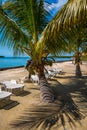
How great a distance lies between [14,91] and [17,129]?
4.35 metres

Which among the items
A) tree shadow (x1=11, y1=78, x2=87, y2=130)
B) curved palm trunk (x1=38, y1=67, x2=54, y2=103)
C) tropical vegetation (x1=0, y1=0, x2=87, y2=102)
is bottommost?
tree shadow (x1=11, y1=78, x2=87, y2=130)

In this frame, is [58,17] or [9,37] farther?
[9,37]

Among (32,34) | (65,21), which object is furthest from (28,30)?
(65,21)

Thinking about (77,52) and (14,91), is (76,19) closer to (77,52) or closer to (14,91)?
(14,91)

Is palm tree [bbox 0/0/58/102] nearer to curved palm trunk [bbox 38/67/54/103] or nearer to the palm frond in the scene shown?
curved palm trunk [bbox 38/67/54/103]

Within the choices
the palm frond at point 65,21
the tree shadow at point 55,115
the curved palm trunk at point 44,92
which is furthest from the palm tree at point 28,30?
the tree shadow at point 55,115

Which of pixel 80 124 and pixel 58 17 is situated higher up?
pixel 58 17

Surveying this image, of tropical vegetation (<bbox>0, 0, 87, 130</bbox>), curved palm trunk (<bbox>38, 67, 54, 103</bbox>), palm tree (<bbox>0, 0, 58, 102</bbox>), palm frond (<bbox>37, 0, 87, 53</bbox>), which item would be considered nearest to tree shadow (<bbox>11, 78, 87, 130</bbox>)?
tropical vegetation (<bbox>0, 0, 87, 130</bbox>)

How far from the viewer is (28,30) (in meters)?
9.65

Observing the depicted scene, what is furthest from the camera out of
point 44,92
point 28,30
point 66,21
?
point 28,30

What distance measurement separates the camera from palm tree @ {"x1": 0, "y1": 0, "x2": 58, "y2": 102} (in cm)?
871

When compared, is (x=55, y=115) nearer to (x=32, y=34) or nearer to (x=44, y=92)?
(x=44, y=92)

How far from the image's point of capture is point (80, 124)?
21.6ft

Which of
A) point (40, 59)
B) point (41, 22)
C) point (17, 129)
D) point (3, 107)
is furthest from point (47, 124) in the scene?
point (41, 22)
